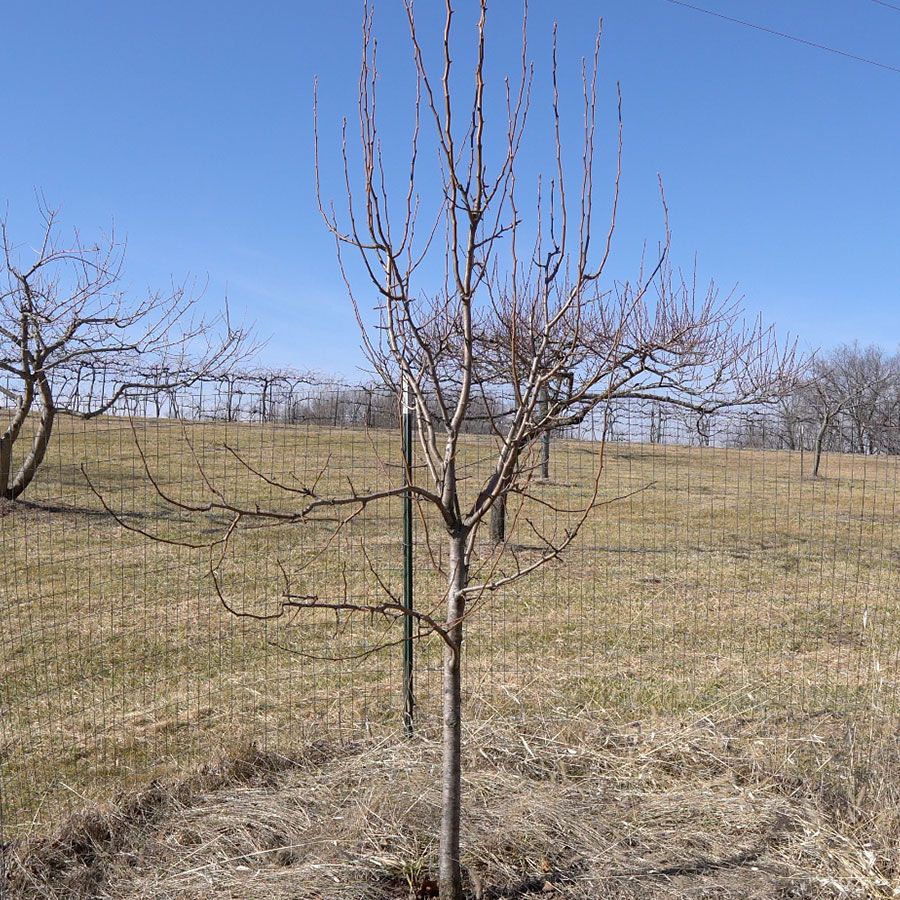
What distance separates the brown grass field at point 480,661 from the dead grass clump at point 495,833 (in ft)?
0.10

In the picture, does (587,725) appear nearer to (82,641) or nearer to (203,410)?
(82,641)

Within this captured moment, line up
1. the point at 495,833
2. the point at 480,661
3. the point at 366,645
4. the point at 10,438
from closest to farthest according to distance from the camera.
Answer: the point at 495,833 < the point at 480,661 < the point at 366,645 < the point at 10,438

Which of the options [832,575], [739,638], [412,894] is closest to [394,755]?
[412,894]

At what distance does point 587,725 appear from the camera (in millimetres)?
3877

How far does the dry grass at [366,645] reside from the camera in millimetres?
4230

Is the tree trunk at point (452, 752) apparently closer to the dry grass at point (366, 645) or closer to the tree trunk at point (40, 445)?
the dry grass at point (366, 645)

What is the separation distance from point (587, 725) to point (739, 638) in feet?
10.3

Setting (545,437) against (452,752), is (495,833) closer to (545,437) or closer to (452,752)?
(452,752)

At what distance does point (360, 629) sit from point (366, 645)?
0.54 m

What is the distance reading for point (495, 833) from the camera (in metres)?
2.89

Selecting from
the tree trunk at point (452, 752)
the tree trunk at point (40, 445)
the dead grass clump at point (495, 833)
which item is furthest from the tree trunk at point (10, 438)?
the tree trunk at point (452, 752)

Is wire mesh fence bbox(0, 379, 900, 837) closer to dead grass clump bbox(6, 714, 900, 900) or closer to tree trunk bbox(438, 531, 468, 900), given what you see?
tree trunk bbox(438, 531, 468, 900)

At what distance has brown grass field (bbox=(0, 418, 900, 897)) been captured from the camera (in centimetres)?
358

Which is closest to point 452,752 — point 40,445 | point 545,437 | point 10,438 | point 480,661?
point 545,437
